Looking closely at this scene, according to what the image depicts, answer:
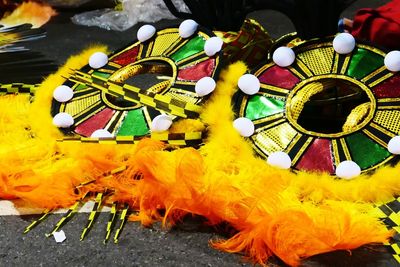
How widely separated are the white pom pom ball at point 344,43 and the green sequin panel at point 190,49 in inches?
16.7

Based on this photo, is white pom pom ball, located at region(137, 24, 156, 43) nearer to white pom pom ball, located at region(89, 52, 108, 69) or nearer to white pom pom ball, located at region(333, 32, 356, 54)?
white pom pom ball, located at region(89, 52, 108, 69)

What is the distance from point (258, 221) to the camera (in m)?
1.29

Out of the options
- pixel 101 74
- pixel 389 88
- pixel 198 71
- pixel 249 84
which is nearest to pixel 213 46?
pixel 198 71

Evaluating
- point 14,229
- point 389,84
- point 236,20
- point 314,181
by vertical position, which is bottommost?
point 14,229

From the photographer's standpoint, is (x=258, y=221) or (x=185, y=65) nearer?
(x=258, y=221)

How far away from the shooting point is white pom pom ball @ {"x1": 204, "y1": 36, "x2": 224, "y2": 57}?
1749mm

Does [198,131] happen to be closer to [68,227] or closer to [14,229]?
[68,227]

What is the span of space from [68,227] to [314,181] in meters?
0.63

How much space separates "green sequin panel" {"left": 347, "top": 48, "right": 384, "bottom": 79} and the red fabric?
0.44 feet

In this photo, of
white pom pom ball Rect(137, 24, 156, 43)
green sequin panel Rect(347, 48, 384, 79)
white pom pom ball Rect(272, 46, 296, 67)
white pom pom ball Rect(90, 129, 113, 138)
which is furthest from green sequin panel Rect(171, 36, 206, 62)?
green sequin panel Rect(347, 48, 384, 79)

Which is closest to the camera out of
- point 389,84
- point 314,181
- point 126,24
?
point 314,181

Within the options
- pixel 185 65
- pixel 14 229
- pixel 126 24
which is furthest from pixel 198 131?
pixel 126 24

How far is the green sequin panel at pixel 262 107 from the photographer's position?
5.25 ft

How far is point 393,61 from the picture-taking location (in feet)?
5.13
